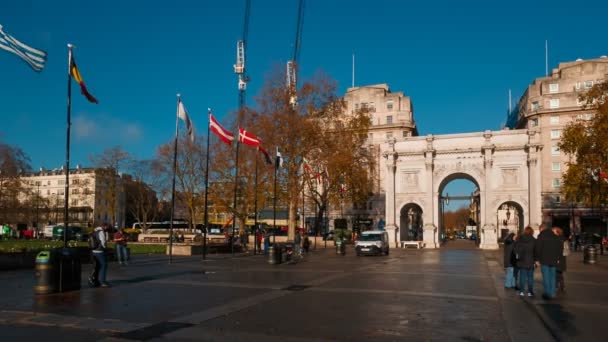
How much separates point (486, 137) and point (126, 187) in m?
58.5

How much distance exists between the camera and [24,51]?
15.7 metres

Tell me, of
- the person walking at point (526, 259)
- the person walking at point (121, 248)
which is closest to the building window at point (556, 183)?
the person walking at point (526, 259)

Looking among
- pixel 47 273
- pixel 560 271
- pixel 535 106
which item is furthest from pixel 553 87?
pixel 47 273

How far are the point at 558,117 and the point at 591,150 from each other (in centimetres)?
3835

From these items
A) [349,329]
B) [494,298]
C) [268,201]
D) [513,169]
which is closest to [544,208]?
[513,169]

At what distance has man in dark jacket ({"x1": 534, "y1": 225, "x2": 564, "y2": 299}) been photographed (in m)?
13.3

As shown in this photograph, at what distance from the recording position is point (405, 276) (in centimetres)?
1978

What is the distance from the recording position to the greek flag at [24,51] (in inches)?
583

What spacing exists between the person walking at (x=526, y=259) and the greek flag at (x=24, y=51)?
15.4m

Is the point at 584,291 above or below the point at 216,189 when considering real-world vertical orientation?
below

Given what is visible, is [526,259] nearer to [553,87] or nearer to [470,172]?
[470,172]

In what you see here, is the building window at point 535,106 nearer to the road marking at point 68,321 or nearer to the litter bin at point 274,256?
the litter bin at point 274,256

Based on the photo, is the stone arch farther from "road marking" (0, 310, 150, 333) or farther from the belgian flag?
"road marking" (0, 310, 150, 333)

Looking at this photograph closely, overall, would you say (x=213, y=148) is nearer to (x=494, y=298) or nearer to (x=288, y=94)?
(x=288, y=94)
